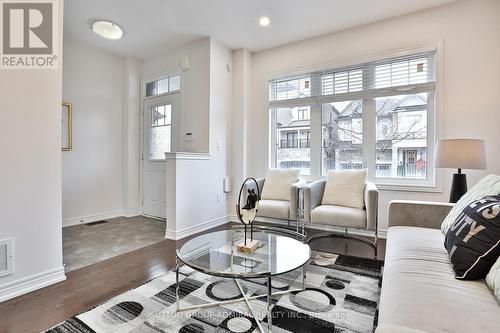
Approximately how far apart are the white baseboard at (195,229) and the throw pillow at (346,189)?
1.56m

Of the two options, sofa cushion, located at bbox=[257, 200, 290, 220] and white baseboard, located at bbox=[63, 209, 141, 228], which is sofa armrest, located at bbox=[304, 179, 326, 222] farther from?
white baseboard, located at bbox=[63, 209, 141, 228]

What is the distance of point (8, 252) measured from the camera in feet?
6.03

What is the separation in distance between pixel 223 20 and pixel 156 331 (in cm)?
323

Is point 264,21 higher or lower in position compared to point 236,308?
higher

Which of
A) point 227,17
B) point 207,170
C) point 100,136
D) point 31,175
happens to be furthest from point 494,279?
point 100,136

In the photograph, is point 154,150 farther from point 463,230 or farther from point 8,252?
point 463,230

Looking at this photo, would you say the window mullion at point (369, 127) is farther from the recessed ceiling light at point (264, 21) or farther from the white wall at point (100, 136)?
the white wall at point (100, 136)

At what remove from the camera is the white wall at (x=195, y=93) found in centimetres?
379

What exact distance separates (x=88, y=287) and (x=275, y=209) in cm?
186

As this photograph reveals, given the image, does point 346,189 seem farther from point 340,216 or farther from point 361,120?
point 361,120

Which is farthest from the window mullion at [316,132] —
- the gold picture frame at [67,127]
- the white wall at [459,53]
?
the gold picture frame at [67,127]

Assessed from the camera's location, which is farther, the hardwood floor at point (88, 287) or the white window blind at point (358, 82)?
the white window blind at point (358, 82)

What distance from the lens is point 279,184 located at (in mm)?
3510

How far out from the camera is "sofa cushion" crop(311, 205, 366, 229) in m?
2.64
